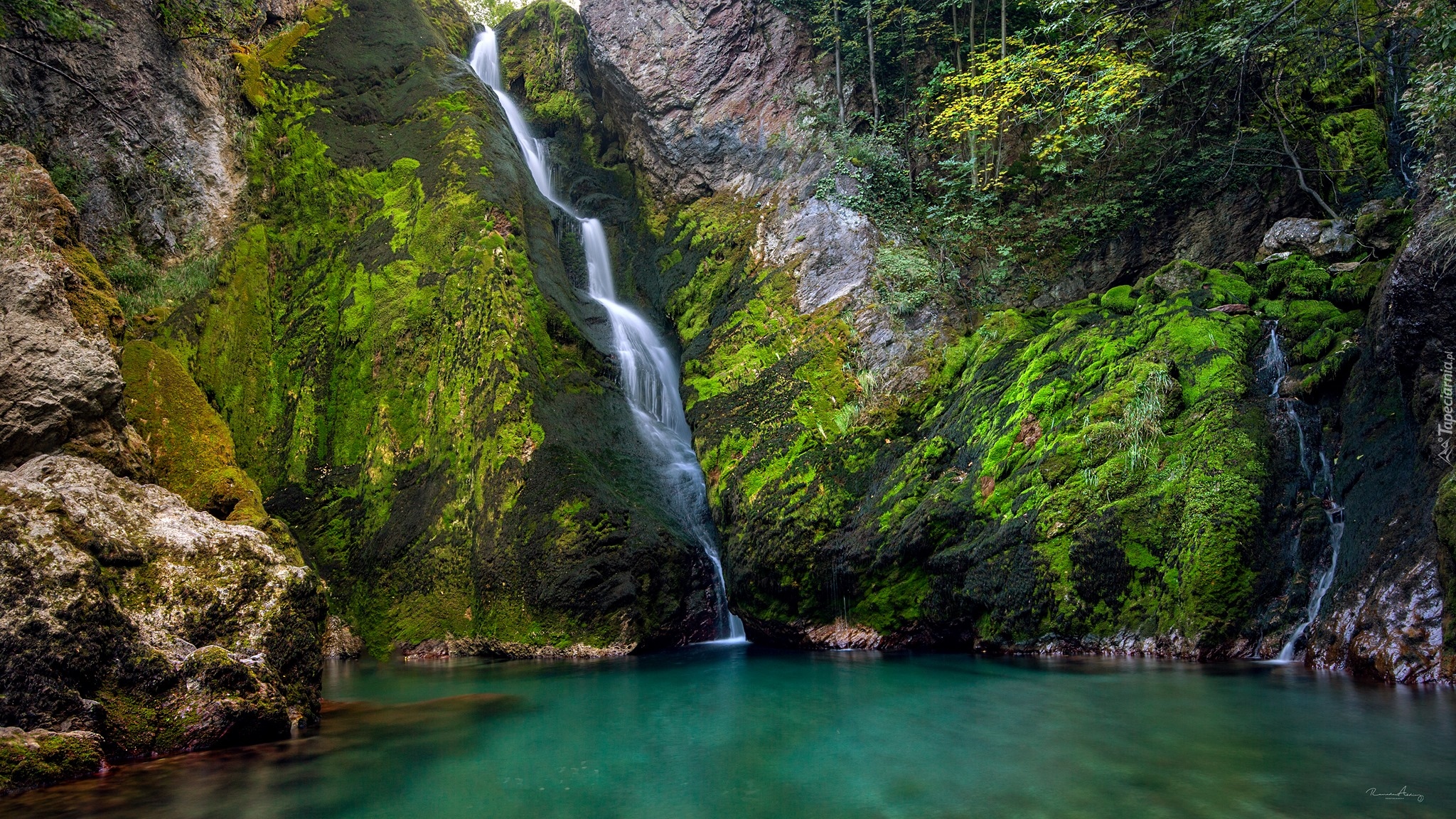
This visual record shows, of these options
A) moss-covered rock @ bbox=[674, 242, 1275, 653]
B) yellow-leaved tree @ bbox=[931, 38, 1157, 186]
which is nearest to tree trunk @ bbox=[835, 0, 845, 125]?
yellow-leaved tree @ bbox=[931, 38, 1157, 186]

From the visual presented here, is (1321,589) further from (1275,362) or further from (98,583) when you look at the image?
(98,583)

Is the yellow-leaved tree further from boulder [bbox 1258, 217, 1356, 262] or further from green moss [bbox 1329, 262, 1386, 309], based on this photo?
green moss [bbox 1329, 262, 1386, 309]

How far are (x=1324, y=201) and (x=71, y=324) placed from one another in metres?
16.6

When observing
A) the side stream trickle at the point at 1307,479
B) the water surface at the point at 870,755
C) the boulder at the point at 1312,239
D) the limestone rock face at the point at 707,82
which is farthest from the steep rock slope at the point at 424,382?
the boulder at the point at 1312,239

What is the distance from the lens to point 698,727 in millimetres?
6570

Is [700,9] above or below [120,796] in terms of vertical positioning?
above

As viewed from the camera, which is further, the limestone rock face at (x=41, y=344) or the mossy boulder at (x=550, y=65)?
the mossy boulder at (x=550, y=65)

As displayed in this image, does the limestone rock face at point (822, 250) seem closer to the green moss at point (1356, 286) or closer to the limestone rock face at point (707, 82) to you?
Result: the limestone rock face at point (707, 82)

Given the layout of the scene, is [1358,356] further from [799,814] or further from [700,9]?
[700,9]

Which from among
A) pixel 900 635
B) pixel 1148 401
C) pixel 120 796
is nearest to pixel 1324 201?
pixel 1148 401

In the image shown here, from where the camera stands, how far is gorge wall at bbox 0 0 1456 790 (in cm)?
634

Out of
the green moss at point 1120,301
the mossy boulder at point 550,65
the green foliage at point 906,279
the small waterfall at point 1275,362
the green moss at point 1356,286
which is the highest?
the mossy boulder at point 550,65

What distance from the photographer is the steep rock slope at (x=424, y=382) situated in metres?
11.5

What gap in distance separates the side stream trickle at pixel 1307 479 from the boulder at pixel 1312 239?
2.08 m
